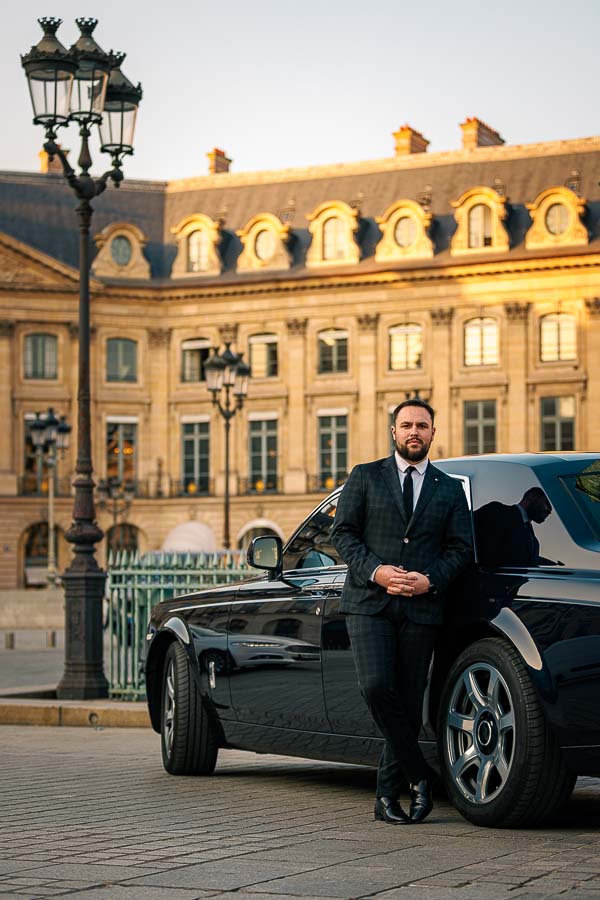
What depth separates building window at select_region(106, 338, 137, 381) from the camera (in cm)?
7044

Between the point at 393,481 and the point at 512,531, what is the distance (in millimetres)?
539

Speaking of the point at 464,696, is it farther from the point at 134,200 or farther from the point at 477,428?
the point at 134,200

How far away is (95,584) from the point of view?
613 inches

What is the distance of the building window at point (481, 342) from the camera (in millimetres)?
65938

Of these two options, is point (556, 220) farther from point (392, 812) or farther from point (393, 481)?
point (392, 812)

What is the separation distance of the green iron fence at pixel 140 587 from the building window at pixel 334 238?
53.7 m

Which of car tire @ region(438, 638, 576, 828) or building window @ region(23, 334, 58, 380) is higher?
building window @ region(23, 334, 58, 380)

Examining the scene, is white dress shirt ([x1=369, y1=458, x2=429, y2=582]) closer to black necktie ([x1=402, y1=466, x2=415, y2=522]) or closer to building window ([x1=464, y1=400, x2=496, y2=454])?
black necktie ([x1=402, y1=466, x2=415, y2=522])

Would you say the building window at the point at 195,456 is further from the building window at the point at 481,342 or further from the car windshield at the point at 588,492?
the car windshield at the point at 588,492

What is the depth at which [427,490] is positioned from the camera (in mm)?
7203

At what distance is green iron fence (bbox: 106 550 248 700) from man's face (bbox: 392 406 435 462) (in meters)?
7.44

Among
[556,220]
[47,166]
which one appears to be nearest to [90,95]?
[556,220]

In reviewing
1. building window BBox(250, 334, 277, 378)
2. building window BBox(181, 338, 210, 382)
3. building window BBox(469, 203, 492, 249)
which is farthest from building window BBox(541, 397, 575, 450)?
building window BBox(181, 338, 210, 382)

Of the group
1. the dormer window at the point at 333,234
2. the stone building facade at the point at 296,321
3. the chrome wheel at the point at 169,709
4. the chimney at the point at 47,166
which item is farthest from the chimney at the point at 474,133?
the chrome wheel at the point at 169,709
